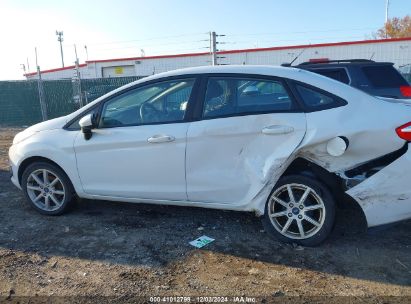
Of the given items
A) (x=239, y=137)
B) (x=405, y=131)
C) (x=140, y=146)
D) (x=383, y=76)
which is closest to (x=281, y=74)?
(x=239, y=137)

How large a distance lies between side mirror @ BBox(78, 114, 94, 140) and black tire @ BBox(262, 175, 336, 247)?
6.76 ft

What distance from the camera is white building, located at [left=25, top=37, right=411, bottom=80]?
26.3 metres

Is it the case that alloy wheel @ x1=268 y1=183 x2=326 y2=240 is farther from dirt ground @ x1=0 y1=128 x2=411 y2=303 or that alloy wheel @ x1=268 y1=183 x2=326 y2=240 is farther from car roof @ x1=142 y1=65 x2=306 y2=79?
car roof @ x1=142 y1=65 x2=306 y2=79

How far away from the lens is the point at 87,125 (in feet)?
13.9

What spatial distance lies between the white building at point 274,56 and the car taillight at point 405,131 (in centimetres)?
1881

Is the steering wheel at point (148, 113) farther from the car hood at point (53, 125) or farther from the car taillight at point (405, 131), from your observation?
the car taillight at point (405, 131)

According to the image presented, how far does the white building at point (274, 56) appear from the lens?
86.3 feet

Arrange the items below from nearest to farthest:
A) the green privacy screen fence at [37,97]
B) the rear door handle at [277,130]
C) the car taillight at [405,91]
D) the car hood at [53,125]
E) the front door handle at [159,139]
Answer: the rear door handle at [277,130] < the front door handle at [159,139] < the car hood at [53,125] < the car taillight at [405,91] < the green privacy screen fence at [37,97]

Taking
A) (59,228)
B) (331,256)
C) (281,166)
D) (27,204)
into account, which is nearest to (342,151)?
(281,166)

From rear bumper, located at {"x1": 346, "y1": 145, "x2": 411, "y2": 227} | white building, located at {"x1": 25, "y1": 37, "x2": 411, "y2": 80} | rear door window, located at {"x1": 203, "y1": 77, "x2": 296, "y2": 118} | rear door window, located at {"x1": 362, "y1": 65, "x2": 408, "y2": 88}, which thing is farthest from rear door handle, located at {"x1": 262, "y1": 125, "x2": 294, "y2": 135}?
white building, located at {"x1": 25, "y1": 37, "x2": 411, "y2": 80}

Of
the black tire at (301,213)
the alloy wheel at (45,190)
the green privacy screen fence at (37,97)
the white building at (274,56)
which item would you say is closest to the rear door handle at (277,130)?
the black tire at (301,213)

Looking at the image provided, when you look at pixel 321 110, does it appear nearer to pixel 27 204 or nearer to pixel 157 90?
pixel 157 90

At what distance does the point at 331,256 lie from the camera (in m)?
3.58

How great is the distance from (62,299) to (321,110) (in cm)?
270
